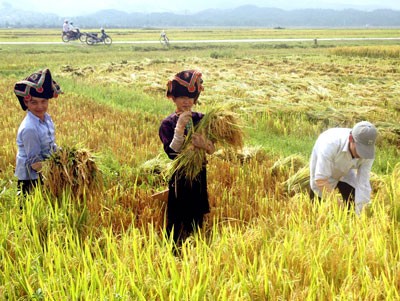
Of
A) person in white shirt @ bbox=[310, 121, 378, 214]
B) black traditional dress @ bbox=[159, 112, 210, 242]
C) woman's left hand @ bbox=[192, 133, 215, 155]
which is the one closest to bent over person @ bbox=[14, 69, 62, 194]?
black traditional dress @ bbox=[159, 112, 210, 242]

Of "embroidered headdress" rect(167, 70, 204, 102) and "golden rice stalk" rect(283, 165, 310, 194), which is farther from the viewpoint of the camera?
"golden rice stalk" rect(283, 165, 310, 194)

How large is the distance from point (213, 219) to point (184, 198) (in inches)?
10.4

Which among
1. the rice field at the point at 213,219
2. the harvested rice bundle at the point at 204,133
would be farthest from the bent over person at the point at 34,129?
the harvested rice bundle at the point at 204,133

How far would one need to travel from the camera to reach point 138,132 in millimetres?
6590

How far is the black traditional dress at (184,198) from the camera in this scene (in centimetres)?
320

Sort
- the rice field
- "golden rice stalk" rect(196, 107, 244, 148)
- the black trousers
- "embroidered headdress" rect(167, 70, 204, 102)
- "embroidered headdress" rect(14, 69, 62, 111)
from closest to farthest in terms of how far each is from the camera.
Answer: the rice field < "embroidered headdress" rect(167, 70, 204, 102) < "golden rice stalk" rect(196, 107, 244, 148) < "embroidered headdress" rect(14, 69, 62, 111) < the black trousers

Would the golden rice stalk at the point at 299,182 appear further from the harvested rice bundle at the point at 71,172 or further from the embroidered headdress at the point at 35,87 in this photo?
the embroidered headdress at the point at 35,87

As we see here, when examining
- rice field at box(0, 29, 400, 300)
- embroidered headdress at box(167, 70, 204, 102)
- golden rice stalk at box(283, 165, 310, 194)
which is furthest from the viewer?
golden rice stalk at box(283, 165, 310, 194)

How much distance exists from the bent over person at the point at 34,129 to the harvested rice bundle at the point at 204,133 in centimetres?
104

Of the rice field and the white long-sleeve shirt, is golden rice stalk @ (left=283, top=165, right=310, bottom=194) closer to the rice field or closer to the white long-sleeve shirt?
the rice field

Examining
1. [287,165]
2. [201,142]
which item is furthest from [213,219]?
[287,165]

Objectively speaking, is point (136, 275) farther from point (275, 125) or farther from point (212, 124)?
point (275, 125)

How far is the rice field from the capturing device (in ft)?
6.98

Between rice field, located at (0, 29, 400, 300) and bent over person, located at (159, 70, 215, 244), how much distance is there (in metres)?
0.17
